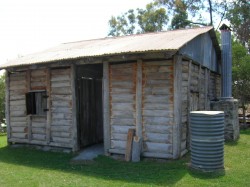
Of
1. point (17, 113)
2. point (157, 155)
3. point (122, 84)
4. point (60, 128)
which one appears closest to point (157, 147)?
point (157, 155)

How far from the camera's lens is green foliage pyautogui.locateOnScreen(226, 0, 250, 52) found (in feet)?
89.6

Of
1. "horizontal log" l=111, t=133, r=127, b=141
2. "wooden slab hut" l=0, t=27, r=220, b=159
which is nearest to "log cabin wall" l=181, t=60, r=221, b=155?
"wooden slab hut" l=0, t=27, r=220, b=159

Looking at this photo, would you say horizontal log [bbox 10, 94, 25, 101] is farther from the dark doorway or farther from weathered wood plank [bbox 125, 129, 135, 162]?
weathered wood plank [bbox 125, 129, 135, 162]

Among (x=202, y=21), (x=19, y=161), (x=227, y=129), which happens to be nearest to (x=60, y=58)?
(x=19, y=161)

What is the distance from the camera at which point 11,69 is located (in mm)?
12305

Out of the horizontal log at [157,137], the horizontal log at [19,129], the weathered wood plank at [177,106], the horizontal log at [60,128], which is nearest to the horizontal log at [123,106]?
the horizontal log at [157,137]

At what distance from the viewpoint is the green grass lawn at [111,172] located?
24.5 feet

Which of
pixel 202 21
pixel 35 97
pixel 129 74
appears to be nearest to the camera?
pixel 129 74

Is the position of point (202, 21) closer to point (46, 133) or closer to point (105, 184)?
point (46, 133)

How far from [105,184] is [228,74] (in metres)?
8.74

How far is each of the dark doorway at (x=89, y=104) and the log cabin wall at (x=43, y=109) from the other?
1.66ft

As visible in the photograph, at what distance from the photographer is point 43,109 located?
11.9 metres

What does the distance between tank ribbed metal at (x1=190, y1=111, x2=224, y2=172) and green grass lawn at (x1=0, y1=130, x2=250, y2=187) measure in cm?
30

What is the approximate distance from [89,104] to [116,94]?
2479 mm
